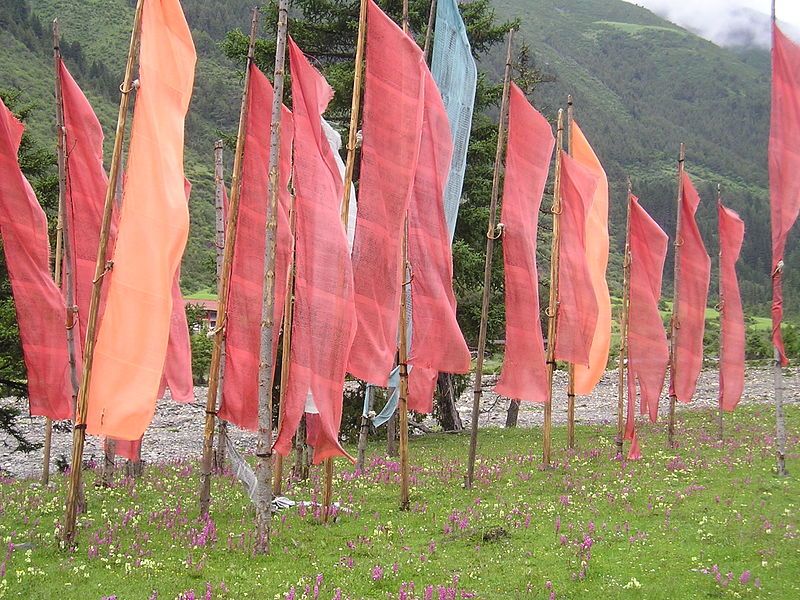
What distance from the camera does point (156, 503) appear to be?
16031 mm

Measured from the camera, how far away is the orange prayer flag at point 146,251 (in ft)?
37.8

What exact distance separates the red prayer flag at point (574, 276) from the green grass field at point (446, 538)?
3.04 meters

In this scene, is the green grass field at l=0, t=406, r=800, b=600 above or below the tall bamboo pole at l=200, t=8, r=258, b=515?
below

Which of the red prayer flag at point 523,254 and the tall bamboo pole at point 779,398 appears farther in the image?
the red prayer flag at point 523,254

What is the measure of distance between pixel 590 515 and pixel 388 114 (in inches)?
316

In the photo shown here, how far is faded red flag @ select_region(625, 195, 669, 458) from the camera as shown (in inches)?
810

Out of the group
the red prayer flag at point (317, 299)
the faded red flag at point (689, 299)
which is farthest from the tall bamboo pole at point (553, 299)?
the red prayer flag at point (317, 299)

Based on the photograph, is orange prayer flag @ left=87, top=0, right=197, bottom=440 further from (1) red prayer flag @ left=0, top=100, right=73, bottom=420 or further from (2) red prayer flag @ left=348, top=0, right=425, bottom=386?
(1) red prayer flag @ left=0, top=100, right=73, bottom=420

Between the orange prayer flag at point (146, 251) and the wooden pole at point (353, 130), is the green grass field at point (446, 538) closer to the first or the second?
the orange prayer flag at point (146, 251)

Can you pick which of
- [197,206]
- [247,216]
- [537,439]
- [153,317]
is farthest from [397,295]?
[197,206]

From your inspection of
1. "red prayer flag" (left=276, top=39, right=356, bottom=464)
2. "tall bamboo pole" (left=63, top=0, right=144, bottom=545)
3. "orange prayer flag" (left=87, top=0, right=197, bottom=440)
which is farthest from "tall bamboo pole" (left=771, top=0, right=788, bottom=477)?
"tall bamboo pole" (left=63, top=0, right=144, bottom=545)

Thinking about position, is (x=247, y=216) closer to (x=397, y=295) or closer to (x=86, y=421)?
(x=397, y=295)

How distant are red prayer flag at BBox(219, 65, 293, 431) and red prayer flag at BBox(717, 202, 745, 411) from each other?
46.1ft

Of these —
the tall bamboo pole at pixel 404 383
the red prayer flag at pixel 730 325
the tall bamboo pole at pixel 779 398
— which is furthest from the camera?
the red prayer flag at pixel 730 325
